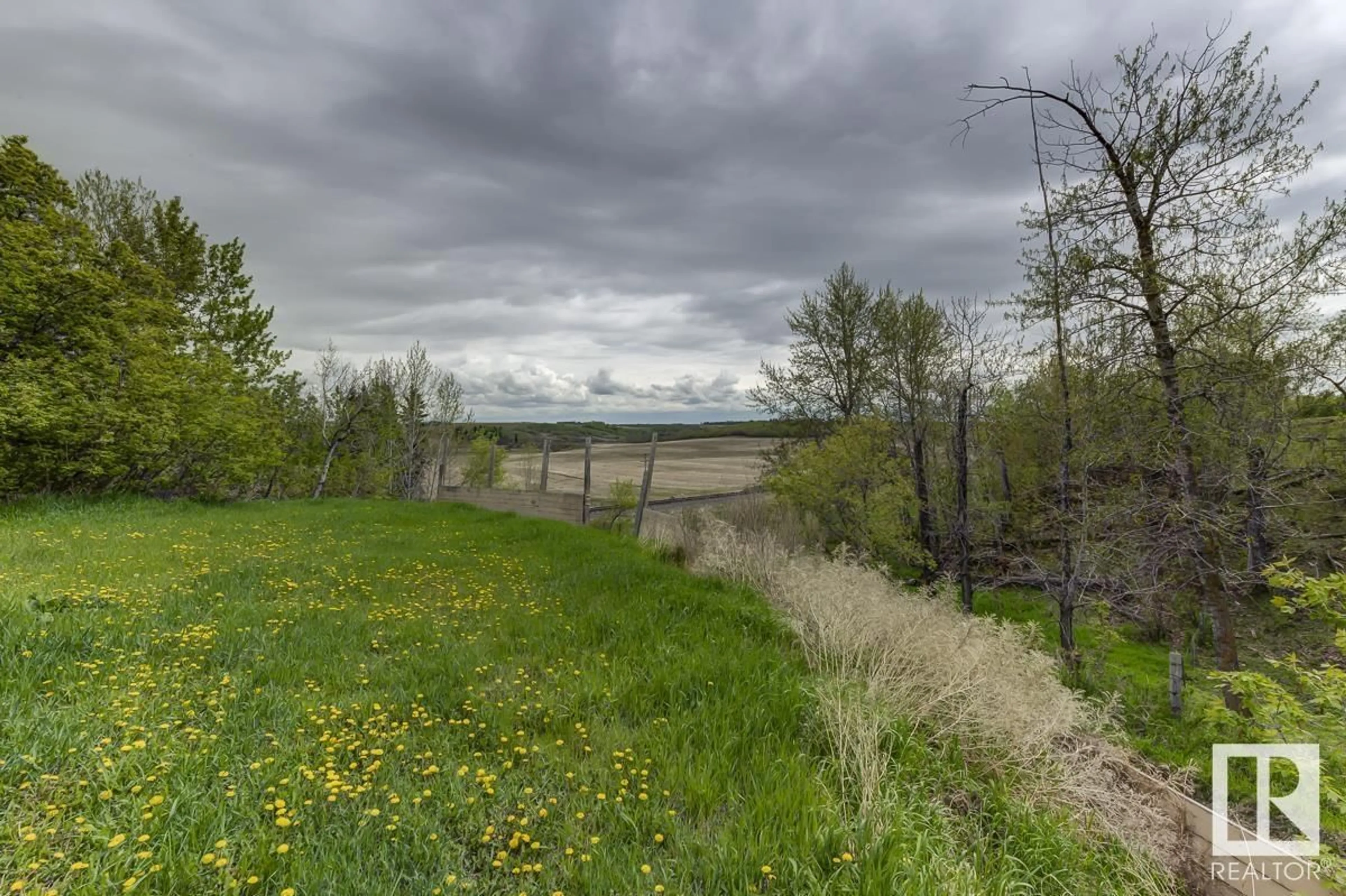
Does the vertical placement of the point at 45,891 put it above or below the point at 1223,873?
above

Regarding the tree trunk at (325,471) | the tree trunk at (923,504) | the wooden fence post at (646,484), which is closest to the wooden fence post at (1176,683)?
the tree trunk at (923,504)

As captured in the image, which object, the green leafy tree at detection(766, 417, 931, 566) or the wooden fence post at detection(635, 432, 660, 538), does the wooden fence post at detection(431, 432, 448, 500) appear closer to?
the wooden fence post at detection(635, 432, 660, 538)

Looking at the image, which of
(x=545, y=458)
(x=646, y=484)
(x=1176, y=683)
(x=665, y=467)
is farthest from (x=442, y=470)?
(x=1176, y=683)

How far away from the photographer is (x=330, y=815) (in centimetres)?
237

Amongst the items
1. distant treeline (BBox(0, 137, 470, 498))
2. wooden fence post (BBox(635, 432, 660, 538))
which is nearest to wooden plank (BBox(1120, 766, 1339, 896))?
wooden fence post (BBox(635, 432, 660, 538))

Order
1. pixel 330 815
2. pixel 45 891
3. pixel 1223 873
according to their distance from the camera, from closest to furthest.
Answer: pixel 45 891, pixel 330 815, pixel 1223 873

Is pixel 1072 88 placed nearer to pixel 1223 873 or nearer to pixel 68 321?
pixel 1223 873

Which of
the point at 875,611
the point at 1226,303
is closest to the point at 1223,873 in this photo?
the point at 875,611

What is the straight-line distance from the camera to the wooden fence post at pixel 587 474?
12.8m

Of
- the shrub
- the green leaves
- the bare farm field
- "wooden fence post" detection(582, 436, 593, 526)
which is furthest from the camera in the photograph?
the shrub

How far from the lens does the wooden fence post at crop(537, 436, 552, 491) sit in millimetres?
13812

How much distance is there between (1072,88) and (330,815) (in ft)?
29.6

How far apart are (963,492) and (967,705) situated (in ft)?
26.9

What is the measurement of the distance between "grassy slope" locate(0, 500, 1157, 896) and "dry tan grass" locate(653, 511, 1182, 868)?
0.20m
